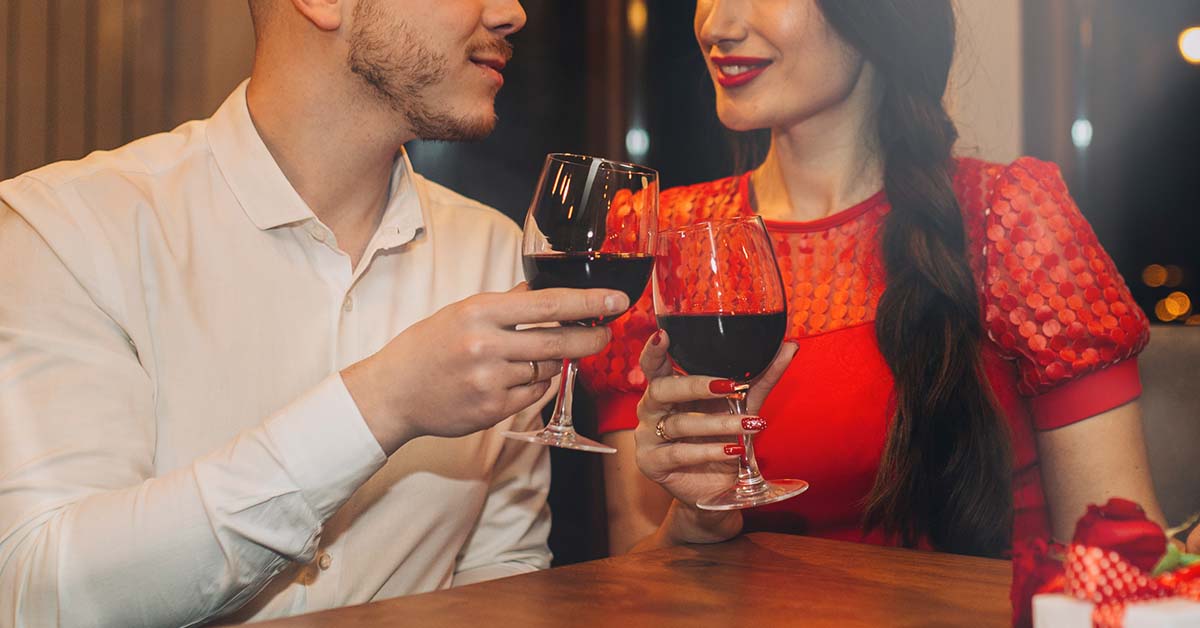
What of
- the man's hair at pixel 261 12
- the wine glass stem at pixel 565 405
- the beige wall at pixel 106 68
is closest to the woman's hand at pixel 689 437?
the wine glass stem at pixel 565 405

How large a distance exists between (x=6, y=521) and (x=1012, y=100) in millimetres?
1259

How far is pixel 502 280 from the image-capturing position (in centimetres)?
152

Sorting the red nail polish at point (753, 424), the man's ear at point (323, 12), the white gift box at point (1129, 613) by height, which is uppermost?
the man's ear at point (323, 12)

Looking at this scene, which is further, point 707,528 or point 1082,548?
point 707,528

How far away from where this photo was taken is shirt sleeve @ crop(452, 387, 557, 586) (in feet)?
4.88

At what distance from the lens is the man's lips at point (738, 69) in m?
1.54

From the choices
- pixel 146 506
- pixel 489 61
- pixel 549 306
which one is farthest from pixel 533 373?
pixel 489 61

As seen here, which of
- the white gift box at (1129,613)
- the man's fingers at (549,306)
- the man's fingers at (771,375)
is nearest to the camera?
the white gift box at (1129,613)

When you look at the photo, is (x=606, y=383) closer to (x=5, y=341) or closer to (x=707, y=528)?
(x=707, y=528)

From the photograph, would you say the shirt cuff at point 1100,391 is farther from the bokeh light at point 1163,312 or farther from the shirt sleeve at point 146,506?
the shirt sleeve at point 146,506

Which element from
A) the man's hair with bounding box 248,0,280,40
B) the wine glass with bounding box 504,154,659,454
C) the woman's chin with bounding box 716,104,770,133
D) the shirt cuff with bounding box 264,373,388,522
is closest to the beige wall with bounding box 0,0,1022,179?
the man's hair with bounding box 248,0,280,40

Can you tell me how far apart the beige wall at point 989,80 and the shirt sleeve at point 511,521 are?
2.25 feet

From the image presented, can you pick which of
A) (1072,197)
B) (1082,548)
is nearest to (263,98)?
(1072,197)

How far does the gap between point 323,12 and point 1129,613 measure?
1179mm
